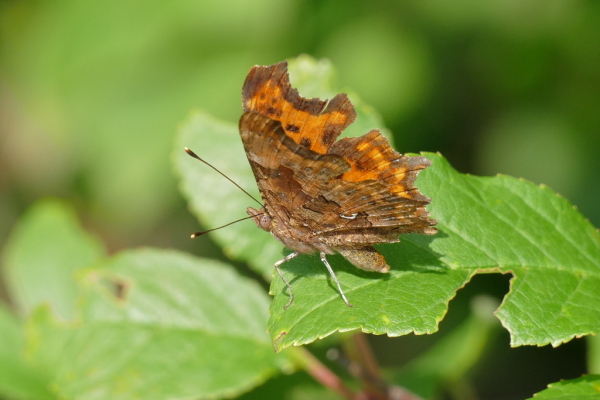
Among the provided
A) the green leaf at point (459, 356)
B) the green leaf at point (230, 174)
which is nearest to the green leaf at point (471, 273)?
the green leaf at point (230, 174)

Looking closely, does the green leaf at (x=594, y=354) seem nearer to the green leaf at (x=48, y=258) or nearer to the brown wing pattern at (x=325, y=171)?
the brown wing pattern at (x=325, y=171)

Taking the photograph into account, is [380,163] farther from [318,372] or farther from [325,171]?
[318,372]

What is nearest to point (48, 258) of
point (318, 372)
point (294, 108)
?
point (318, 372)

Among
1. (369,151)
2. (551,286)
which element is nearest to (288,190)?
(369,151)

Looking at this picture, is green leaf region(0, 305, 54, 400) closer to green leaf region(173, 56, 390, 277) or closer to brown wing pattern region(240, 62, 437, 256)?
green leaf region(173, 56, 390, 277)

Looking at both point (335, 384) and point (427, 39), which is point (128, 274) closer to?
point (335, 384)
